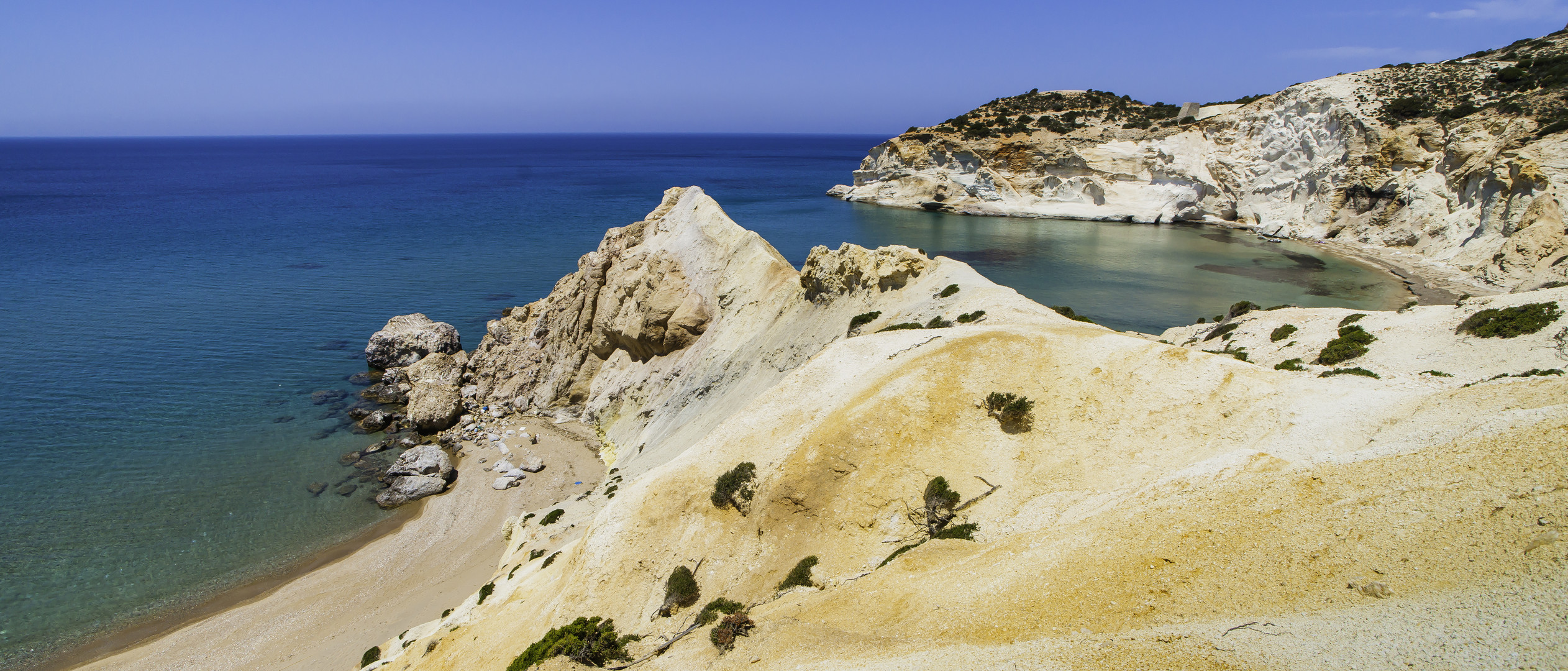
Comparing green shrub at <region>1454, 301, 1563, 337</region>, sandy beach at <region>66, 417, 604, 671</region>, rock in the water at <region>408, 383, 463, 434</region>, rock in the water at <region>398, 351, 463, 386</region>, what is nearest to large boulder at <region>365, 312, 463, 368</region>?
rock in the water at <region>398, 351, 463, 386</region>

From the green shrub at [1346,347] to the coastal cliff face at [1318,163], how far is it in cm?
2849

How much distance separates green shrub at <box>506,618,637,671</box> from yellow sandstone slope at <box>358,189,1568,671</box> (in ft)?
1.71

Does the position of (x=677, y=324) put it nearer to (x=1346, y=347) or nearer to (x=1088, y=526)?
(x=1088, y=526)

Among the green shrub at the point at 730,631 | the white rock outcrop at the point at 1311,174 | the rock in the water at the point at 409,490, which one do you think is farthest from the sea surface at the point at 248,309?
the green shrub at the point at 730,631

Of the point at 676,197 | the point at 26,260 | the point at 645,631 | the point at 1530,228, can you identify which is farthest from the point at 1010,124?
the point at 26,260

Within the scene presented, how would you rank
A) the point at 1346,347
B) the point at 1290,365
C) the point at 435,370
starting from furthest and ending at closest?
1. the point at 435,370
2. the point at 1346,347
3. the point at 1290,365

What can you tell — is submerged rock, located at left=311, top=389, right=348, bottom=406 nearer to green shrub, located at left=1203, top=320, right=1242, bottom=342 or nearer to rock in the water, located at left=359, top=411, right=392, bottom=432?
rock in the water, located at left=359, top=411, right=392, bottom=432

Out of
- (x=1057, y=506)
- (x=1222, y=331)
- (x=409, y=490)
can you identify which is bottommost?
(x=409, y=490)

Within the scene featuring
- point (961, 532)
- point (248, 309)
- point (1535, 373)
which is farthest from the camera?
point (248, 309)

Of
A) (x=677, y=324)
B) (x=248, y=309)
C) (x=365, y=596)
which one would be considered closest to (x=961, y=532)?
(x=365, y=596)

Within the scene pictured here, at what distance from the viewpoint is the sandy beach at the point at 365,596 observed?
71.4 feet

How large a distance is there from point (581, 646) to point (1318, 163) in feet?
301

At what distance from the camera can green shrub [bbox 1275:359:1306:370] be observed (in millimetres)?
23264

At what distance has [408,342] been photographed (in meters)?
44.4
